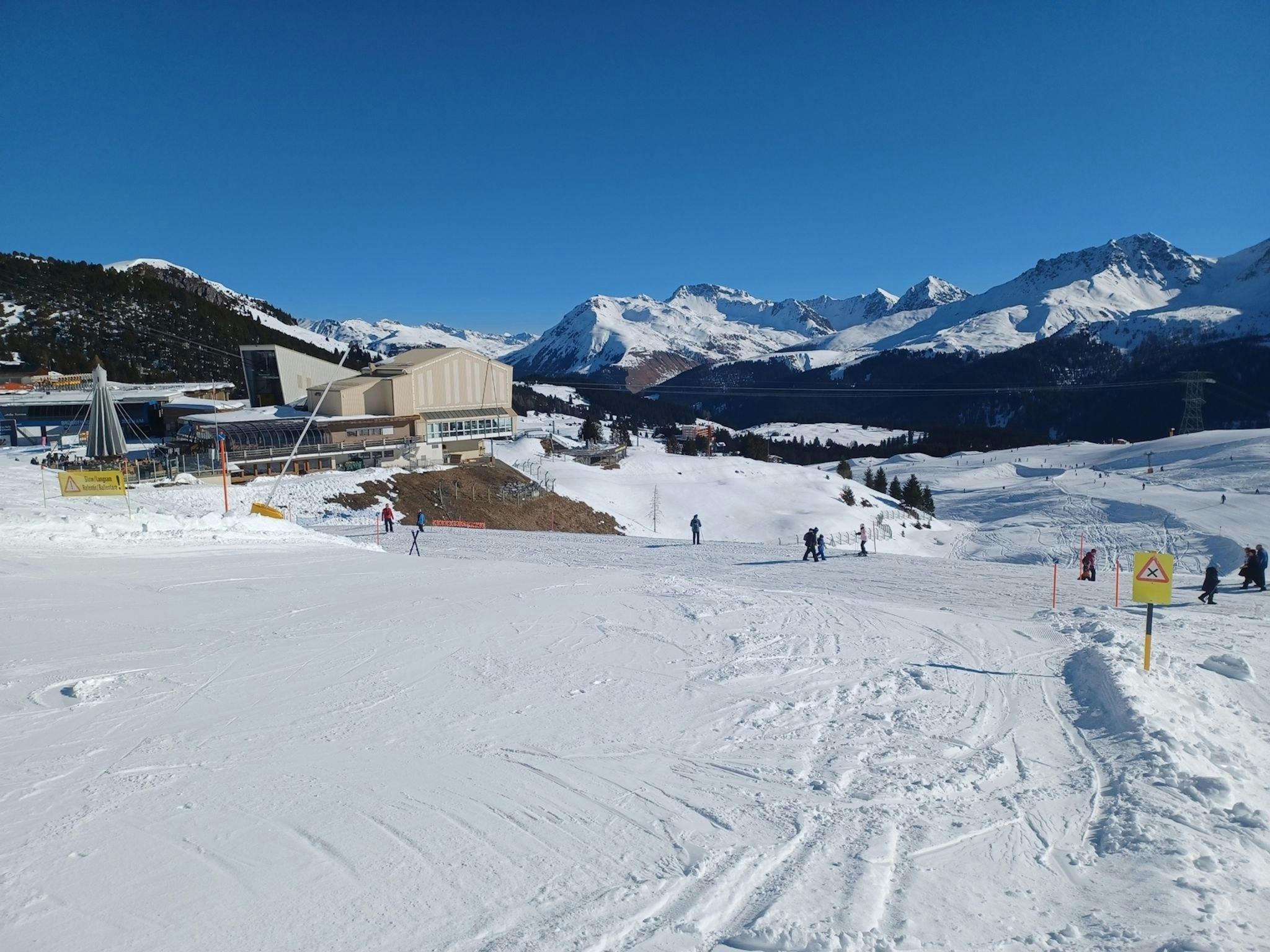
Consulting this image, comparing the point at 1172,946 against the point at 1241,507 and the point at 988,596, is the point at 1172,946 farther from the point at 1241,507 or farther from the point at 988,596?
the point at 1241,507

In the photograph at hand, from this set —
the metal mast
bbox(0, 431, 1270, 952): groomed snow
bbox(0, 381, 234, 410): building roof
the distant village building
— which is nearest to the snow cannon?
bbox(0, 431, 1270, 952): groomed snow

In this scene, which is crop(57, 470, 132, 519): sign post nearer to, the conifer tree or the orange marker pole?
the orange marker pole

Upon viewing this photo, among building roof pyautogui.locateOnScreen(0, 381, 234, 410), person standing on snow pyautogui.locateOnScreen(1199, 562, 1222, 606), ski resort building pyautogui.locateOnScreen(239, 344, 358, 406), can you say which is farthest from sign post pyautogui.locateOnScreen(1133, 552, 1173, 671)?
building roof pyautogui.locateOnScreen(0, 381, 234, 410)

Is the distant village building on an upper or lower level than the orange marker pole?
upper

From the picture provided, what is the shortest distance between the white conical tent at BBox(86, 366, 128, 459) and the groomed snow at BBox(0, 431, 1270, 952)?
715 inches

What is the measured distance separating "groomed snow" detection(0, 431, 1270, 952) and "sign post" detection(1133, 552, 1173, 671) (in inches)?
21.8

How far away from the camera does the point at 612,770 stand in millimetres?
7680

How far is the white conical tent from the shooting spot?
3116cm

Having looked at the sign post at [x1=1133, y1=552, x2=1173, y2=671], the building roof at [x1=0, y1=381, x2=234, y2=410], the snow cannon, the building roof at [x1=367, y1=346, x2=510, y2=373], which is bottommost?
the sign post at [x1=1133, y1=552, x2=1173, y2=671]

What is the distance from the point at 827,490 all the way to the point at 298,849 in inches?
2565

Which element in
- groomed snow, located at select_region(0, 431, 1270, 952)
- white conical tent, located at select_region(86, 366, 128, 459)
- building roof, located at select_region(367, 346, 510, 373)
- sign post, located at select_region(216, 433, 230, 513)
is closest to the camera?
groomed snow, located at select_region(0, 431, 1270, 952)

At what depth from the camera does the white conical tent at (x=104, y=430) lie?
31156mm

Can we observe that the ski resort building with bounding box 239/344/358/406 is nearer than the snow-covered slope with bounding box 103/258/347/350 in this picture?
Yes

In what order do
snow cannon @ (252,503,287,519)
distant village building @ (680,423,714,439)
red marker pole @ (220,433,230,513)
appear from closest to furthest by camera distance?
red marker pole @ (220,433,230,513)
snow cannon @ (252,503,287,519)
distant village building @ (680,423,714,439)
